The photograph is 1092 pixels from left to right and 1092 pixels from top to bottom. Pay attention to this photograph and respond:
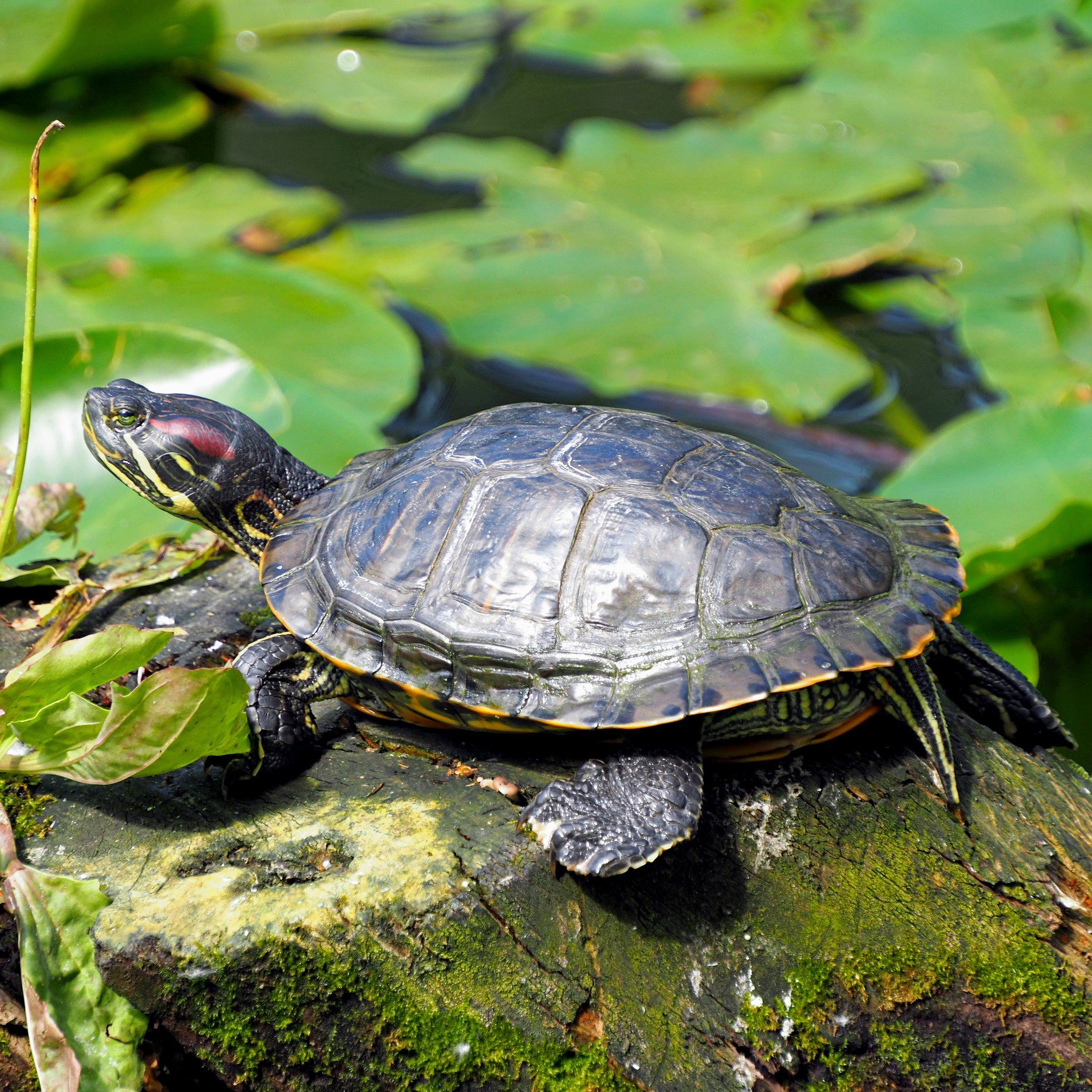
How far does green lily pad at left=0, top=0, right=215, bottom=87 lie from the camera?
4.67 m

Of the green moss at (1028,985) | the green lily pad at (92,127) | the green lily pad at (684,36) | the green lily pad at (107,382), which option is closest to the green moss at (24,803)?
the green lily pad at (107,382)

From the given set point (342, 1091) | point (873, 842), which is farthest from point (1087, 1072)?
point (342, 1091)

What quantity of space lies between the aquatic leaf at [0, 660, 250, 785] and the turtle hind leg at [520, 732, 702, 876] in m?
0.62

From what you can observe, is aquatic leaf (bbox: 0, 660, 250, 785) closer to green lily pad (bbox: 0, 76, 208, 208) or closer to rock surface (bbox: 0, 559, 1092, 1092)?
rock surface (bbox: 0, 559, 1092, 1092)

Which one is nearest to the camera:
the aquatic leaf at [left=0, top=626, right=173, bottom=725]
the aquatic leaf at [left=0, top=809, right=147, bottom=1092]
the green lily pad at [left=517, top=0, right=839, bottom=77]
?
the aquatic leaf at [left=0, top=809, right=147, bottom=1092]

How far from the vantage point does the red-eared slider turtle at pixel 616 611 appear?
2.00 metres

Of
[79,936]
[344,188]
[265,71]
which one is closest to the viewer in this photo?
[79,936]

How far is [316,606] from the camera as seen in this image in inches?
88.4

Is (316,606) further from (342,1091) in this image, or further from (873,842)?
(873,842)

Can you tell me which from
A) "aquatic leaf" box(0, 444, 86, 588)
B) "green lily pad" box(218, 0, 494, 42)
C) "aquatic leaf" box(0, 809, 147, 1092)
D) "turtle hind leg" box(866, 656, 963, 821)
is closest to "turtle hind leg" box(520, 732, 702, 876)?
"turtle hind leg" box(866, 656, 963, 821)

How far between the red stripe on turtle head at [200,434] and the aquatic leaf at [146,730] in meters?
0.90

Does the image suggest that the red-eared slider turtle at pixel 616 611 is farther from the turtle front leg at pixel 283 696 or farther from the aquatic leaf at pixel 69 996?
the aquatic leaf at pixel 69 996

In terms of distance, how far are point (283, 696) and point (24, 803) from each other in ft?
1.77

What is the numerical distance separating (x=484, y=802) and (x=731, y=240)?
11.5 feet
